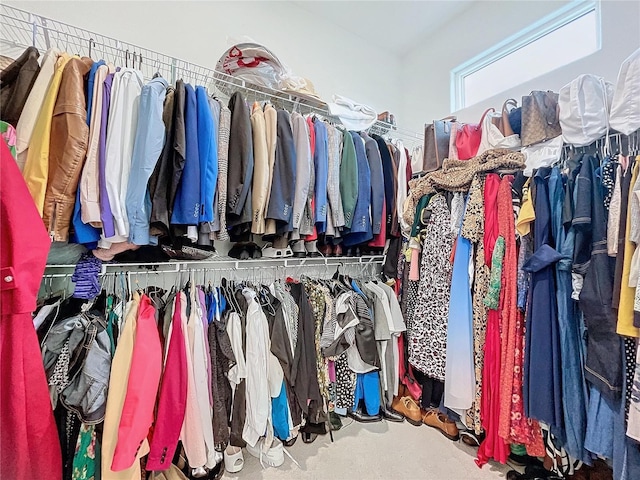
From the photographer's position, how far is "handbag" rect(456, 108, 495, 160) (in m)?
1.82

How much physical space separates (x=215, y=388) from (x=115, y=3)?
2.22 meters

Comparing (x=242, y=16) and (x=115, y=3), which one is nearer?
(x=115, y=3)

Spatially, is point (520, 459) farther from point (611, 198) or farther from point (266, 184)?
point (266, 184)

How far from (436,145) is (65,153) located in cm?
195

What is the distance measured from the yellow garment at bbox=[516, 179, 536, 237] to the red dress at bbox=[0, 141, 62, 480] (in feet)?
6.14

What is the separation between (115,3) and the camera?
1679mm

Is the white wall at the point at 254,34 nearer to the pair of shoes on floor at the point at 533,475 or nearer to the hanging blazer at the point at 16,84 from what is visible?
the hanging blazer at the point at 16,84

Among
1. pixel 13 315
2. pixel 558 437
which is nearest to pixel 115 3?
pixel 13 315

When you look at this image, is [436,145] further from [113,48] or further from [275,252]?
[113,48]

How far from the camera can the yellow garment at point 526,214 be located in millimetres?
1332

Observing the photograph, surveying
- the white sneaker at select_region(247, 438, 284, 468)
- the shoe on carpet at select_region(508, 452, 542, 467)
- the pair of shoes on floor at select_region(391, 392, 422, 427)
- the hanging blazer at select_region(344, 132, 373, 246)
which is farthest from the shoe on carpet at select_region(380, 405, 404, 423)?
the hanging blazer at select_region(344, 132, 373, 246)

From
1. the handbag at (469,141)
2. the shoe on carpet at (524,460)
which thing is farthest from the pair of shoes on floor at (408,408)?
the handbag at (469,141)

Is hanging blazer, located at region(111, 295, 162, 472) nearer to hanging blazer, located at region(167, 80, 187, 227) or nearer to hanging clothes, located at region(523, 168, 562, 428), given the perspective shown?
hanging blazer, located at region(167, 80, 187, 227)

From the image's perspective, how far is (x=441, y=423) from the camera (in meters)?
1.77
